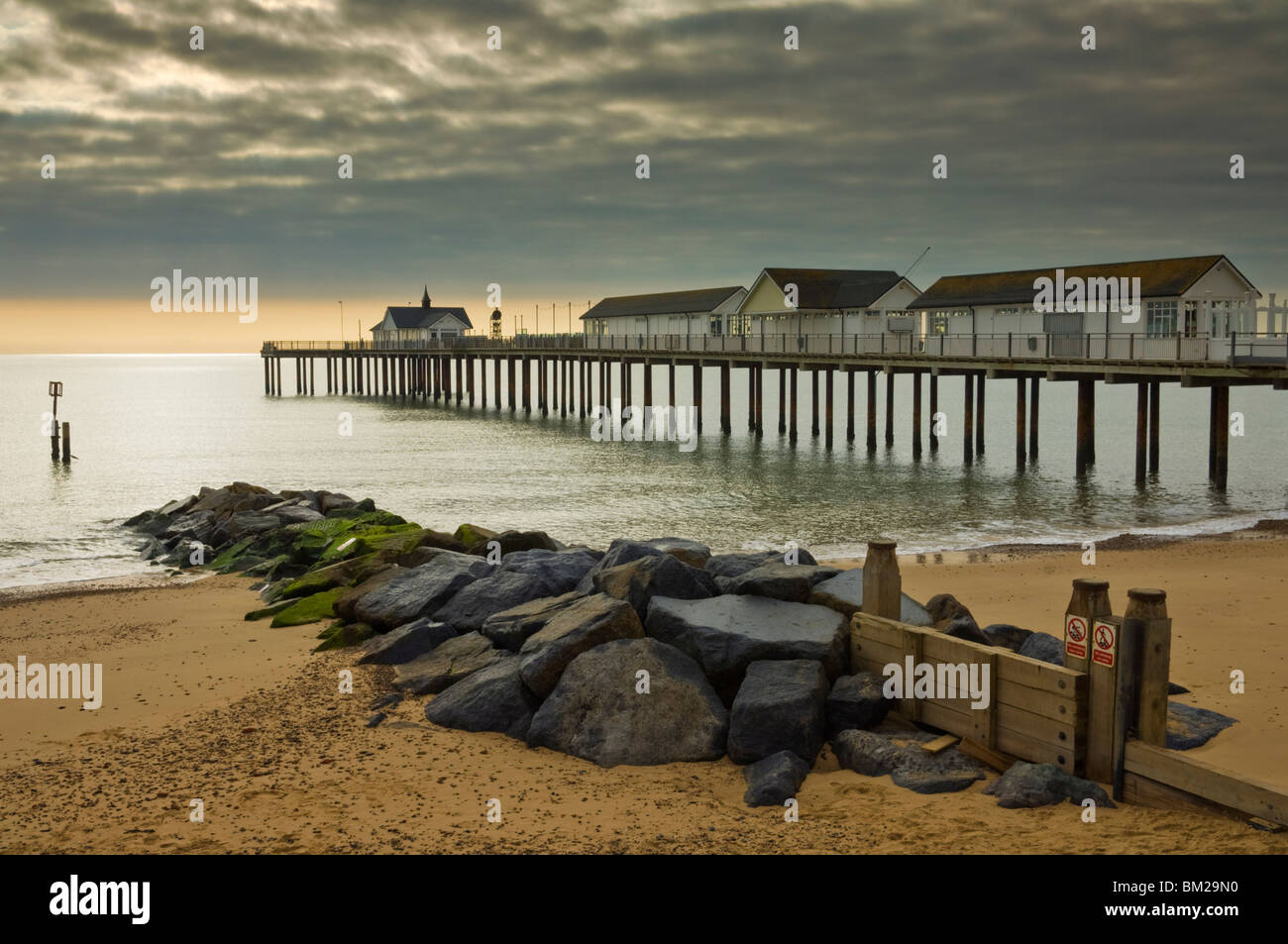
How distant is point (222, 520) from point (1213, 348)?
77.4 ft

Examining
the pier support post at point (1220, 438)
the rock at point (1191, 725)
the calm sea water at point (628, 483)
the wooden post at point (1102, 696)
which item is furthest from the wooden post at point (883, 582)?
the pier support post at point (1220, 438)

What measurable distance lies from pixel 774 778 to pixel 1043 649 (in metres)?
3.31

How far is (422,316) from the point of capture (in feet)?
359

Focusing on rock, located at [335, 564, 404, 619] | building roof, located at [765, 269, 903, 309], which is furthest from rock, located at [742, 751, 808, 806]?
building roof, located at [765, 269, 903, 309]

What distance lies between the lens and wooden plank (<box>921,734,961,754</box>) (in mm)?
8281

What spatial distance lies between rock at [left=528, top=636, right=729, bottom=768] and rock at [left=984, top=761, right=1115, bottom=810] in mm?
2180

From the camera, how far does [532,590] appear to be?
12.2 meters

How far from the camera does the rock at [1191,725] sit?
8.58 metres

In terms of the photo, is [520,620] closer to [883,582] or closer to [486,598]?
[486,598]

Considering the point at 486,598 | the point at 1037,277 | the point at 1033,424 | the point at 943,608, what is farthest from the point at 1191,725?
the point at 1033,424

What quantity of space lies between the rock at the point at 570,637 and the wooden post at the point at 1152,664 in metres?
4.10

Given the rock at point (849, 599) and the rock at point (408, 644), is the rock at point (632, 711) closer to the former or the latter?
the rock at point (849, 599)
